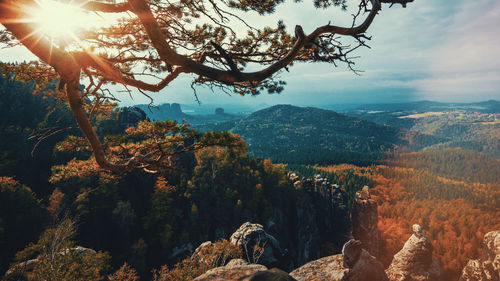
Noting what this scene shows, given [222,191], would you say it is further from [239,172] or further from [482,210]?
[482,210]

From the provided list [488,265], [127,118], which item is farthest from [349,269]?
[127,118]

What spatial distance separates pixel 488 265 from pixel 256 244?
18242 millimetres

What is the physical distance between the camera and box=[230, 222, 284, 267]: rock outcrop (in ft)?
74.5

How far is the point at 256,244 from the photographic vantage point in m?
22.8

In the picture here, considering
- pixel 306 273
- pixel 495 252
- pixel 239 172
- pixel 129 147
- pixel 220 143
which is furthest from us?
pixel 239 172

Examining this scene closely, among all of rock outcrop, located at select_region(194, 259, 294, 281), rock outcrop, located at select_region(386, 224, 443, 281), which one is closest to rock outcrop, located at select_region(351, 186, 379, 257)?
rock outcrop, located at select_region(386, 224, 443, 281)

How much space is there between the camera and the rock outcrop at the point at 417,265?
778 inches

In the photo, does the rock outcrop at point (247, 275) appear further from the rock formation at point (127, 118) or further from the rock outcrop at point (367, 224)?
the rock outcrop at point (367, 224)

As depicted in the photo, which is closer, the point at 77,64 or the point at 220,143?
the point at 77,64

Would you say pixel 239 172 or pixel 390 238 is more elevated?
pixel 239 172

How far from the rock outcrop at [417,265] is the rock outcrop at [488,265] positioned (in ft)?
17.3

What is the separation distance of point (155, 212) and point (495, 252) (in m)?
36.2

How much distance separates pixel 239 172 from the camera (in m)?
44.2

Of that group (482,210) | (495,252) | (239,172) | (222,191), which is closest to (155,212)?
(222,191)
